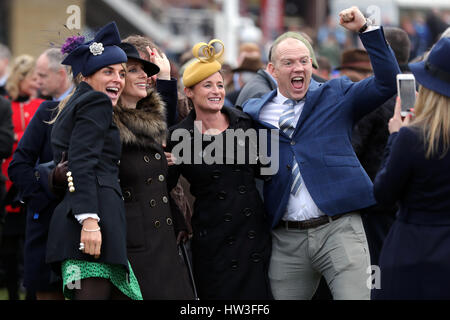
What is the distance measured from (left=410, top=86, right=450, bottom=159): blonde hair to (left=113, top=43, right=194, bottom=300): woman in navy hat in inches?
69.8

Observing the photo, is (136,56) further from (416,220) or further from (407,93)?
(416,220)

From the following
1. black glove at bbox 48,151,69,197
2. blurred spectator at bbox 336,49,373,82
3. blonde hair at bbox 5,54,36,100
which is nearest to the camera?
black glove at bbox 48,151,69,197

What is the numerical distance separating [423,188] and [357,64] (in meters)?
→ 3.81

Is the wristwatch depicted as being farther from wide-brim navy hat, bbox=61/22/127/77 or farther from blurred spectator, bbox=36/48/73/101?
blurred spectator, bbox=36/48/73/101

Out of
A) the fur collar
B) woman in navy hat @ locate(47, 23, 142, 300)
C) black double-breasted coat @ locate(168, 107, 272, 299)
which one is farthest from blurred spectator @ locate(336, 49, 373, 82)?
woman in navy hat @ locate(47, 23, 142, 300)

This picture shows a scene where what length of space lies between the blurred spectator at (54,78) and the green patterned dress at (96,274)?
240 centimetres

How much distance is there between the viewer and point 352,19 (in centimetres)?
570

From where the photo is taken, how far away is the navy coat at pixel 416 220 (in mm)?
4723

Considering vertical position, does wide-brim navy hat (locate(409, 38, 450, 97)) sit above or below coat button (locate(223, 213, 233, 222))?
above

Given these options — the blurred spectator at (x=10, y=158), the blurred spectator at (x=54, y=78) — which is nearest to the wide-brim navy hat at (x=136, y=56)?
the blurred spectator at (x=54, y=78)

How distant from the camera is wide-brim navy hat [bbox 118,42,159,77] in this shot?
583cm

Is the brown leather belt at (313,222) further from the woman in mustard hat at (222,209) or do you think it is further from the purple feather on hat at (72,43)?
the purple feather on hat at (72,43)

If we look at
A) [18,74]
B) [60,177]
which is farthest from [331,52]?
[60,177]
